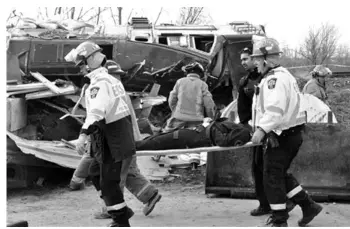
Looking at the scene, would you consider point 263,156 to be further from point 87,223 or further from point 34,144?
point 34,144

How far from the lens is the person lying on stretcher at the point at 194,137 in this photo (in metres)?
5.31

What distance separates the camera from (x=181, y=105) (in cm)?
803

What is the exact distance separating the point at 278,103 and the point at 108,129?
1.42m

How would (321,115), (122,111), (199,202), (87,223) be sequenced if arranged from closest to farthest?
1. (122,111)
2. (87,223)
3. (199,202)
4. (321,115)

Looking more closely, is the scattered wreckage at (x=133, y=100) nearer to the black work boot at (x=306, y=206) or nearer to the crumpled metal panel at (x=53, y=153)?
the crumpled metal panel at (x=53, y=153)

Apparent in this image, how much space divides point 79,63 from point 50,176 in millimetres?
4150

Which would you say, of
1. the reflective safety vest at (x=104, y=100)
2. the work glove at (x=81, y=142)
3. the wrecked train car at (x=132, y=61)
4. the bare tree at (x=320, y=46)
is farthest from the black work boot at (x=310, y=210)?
the bare tree at (x=320, y=46)

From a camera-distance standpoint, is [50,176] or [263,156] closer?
[263,156]

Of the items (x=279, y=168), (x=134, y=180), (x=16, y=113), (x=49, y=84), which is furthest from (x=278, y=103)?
(x=49, y=84)

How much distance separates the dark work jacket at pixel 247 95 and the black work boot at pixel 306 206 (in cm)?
107

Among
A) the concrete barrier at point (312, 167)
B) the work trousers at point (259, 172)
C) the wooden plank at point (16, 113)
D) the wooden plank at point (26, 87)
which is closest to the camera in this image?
the work trousers at point (259, 172)

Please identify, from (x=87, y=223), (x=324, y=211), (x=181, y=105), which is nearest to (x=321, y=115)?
(x=181, y=105)

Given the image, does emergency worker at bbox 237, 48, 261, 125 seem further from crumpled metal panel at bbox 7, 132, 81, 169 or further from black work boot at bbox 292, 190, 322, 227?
crumpled metal panel at bbox 7, 132, 81, 169

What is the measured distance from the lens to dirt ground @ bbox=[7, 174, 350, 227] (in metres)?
5.39
